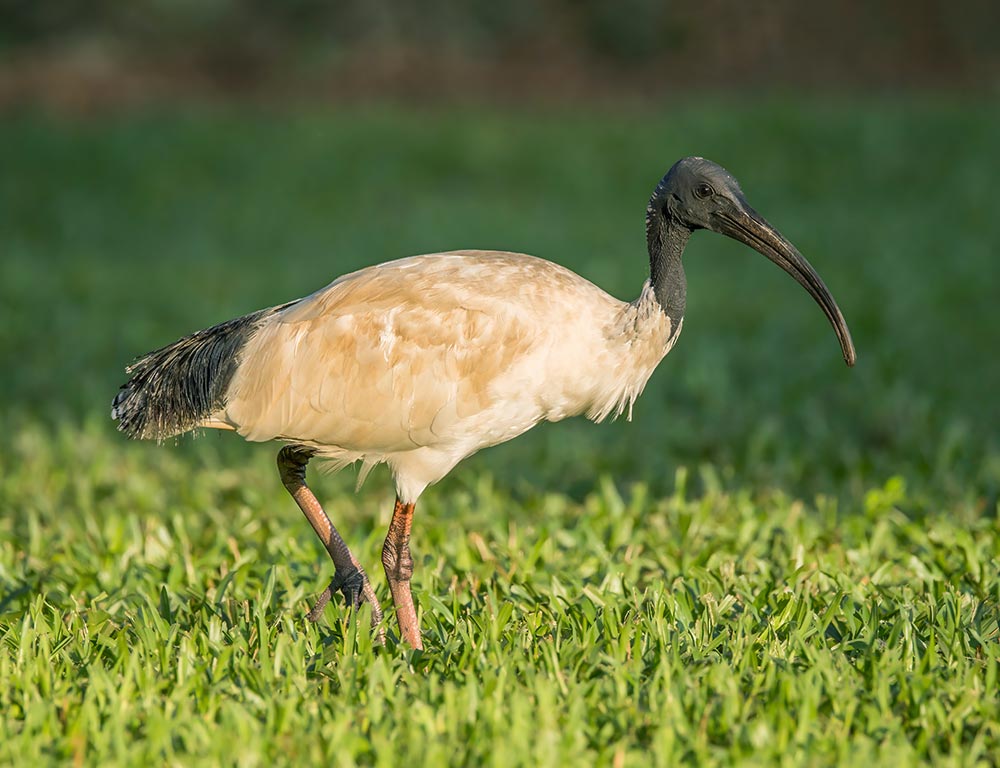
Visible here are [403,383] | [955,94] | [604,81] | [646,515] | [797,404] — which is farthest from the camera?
[604,81]

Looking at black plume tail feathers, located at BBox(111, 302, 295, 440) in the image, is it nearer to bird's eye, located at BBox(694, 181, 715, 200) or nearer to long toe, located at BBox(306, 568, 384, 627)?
long toe, located at BBox(306, 568, 384, 627)

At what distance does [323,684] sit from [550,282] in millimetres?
1336

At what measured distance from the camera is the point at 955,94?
67.0 feet

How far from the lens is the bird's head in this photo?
12.8ft

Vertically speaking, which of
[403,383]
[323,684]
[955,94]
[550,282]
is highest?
[955,94]

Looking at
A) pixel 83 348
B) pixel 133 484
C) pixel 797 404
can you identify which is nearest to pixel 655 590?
pixel 133 484

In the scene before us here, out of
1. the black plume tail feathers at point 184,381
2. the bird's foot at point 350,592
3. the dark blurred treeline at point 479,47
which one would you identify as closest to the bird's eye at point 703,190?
the black plume tail feathers at point 184,381

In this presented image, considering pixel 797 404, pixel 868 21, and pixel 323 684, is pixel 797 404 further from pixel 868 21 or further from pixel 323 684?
pixel 868 21

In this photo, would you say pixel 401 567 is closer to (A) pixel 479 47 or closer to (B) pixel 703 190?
(B) pixel 703 190

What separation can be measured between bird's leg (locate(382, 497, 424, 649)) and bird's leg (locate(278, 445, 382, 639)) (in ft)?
0.37

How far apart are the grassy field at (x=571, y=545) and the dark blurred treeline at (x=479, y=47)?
31.5 ft

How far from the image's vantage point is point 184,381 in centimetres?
426

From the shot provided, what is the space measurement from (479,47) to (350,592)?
70.8 feet

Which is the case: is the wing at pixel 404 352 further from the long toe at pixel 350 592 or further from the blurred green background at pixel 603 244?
the blurred green background at pixel 603 244
